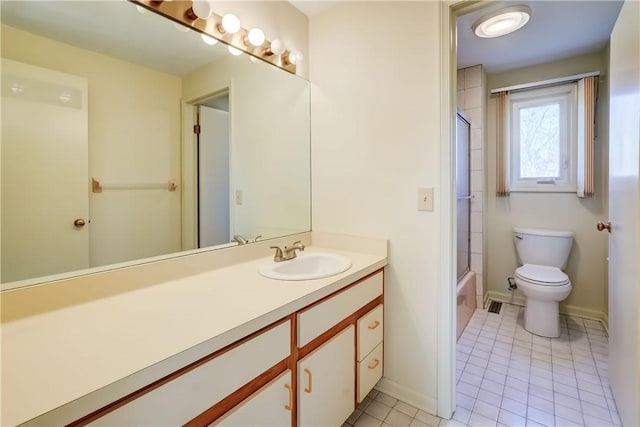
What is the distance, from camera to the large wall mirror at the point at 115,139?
34.6 inches

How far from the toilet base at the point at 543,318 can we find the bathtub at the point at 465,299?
42 cm

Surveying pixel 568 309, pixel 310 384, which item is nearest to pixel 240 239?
pixel 310 384

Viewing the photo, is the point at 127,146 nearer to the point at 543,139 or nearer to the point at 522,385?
the point at 522,385

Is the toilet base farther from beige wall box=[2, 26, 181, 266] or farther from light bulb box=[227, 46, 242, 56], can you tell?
light bulb box=[227, 46, 242, 56]

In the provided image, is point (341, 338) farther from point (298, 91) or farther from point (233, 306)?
point (298, 91)

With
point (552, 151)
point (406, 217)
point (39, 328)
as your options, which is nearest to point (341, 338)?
point (406, 217)

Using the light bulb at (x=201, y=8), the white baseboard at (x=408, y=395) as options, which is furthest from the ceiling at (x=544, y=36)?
the white baseboard at (x=408, y=395)

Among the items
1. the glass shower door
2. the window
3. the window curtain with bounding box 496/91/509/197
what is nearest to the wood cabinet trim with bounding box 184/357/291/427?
the glass shower door

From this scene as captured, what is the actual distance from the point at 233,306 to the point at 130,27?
110 centimetres

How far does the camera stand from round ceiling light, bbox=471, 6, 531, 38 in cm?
174

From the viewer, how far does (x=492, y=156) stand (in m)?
2.81

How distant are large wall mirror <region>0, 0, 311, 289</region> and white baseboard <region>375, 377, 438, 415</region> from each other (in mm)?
1096

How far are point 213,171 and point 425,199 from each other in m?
1.05

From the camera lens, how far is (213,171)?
55.5 inches
